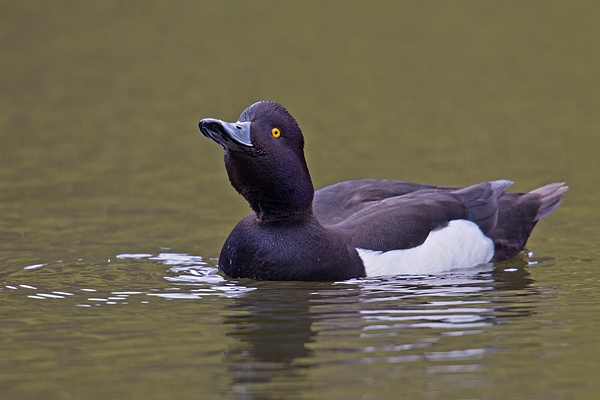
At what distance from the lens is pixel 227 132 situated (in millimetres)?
7859

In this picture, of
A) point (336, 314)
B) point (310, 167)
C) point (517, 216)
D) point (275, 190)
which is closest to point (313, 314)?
point (336, 314)

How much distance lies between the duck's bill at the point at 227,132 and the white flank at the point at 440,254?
4.43ft

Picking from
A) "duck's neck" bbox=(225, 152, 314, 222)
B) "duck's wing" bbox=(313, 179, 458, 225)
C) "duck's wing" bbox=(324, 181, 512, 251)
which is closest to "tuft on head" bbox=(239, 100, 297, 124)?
"duck's neck" bbox=(225, 152, 314, 222)

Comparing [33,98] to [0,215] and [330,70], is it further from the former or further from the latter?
[0,215]

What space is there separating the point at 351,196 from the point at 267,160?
1569 millimetres

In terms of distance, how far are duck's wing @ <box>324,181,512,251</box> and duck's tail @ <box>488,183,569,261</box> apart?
150 mm

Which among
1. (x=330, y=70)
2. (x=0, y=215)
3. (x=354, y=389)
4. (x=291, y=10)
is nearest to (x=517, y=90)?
(x=330, y=70)

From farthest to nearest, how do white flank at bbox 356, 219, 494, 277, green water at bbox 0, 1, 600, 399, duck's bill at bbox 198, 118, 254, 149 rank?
white flank at bbox 356, 219, 494, 277 → duck's bill at bbox 198, 118, 254, 149 → green water at bbox 0, 1, 600, 399

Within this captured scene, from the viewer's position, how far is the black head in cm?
803

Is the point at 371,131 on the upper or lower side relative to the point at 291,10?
lower

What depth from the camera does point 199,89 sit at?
62.5 feet

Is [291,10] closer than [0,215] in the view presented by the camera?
No

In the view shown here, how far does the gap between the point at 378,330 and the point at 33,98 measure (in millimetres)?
12392

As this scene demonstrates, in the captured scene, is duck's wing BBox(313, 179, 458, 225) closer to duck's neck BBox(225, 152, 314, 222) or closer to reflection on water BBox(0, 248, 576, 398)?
duck's neck BBox(225, 152, 314, 222)
